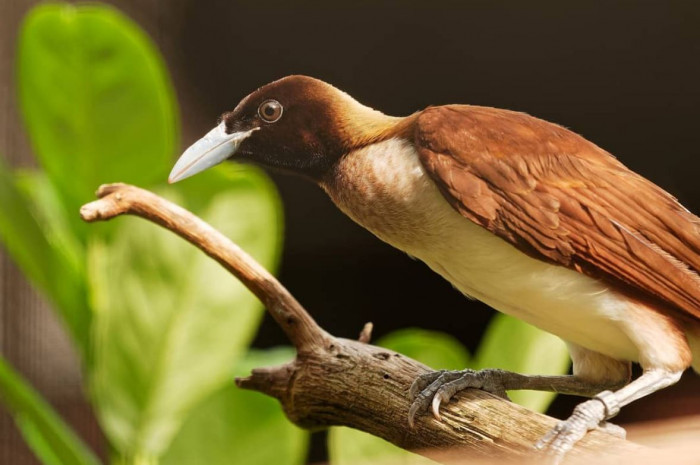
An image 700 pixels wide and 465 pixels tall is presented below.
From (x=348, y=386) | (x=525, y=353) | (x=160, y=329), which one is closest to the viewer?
(x=348, y=386)

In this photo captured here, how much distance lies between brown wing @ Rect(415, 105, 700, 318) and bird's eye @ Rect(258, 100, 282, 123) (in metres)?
0.10

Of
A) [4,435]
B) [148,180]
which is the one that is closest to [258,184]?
[148,180]

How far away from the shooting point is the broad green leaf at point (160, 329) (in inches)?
36.4

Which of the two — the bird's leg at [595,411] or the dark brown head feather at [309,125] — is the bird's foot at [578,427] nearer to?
the bird's leg at [595,411]

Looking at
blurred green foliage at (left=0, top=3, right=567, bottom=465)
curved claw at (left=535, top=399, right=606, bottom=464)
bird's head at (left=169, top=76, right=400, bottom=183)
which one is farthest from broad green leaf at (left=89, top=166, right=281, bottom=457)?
curved claw at (left=535, top=399, right=606, bottom=464)

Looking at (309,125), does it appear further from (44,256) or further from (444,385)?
(44,256)

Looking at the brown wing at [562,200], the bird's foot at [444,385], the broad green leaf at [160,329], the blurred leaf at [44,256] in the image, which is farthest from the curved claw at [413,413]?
the blurred leaf at [44,256]

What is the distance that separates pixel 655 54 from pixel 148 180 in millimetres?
480

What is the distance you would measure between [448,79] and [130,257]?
359 mm

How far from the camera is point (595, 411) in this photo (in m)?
0.59

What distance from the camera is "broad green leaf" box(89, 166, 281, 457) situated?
3.03 ft

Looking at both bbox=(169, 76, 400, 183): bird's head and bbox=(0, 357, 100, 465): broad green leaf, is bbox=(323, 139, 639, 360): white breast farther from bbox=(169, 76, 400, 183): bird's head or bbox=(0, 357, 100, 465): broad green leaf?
bbox=(0, 357, 100, 465): broad green leaf

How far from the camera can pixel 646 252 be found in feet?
1.90

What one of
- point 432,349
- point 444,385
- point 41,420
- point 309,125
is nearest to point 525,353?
point 432,349
